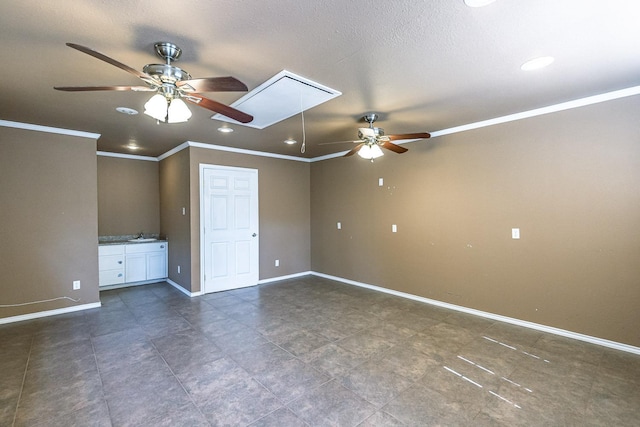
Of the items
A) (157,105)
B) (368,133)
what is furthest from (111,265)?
(368,133)

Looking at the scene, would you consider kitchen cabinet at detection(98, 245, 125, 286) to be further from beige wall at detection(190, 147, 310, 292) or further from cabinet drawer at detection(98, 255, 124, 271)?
beige wall at detection(190, 147, 310, 292)

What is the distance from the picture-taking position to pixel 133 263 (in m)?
5.38

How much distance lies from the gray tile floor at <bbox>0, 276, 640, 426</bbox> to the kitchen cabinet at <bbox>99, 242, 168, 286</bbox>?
1285mm

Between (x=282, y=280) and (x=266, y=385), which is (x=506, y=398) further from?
(x=282, y=280)

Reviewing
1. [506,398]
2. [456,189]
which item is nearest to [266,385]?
[506,398]

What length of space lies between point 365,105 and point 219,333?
2981 millimetres

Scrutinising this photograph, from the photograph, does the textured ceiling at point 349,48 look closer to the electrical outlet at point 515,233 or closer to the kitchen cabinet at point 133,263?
the electrical outlet at point 515,233

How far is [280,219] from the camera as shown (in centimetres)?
591

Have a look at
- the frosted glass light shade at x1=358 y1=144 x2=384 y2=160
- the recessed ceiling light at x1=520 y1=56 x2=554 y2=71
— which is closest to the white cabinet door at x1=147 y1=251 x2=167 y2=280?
the frosted glass light shade at x1=358 y1=144 x2=384 y2=160

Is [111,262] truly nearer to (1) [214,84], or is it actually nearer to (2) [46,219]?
(2) [46,219]

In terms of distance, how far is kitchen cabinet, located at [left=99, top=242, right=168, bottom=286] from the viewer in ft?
16.8

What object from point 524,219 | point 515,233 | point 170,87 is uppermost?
point 170,87

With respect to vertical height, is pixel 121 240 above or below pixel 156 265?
above

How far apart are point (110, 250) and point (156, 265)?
80cm
